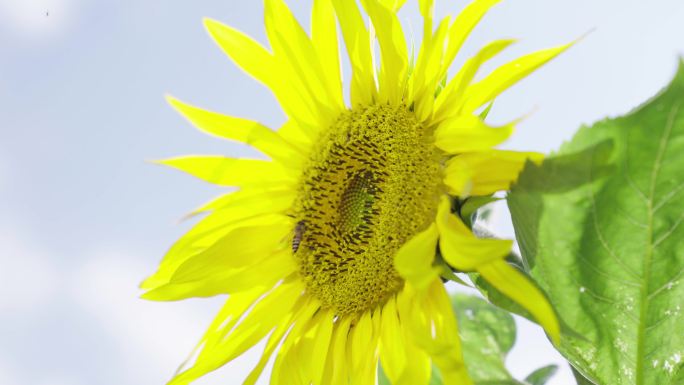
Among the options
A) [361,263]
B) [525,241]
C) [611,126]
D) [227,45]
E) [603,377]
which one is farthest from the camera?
[227,45]

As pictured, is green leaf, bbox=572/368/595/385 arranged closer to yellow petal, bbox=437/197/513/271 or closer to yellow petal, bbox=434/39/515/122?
yellow petal, bbox=437/197/513/271

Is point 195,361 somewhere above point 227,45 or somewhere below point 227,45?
below

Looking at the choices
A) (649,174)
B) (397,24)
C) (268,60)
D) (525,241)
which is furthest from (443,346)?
(268,60)

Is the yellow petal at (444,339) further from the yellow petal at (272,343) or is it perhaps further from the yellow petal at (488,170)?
the yellow petal at (272,343)

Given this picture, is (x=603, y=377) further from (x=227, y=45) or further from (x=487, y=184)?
(x=227, y=45)

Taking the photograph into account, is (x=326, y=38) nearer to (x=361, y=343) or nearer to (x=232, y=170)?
(x=232, y=170)

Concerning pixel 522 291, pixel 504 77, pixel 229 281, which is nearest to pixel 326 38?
pixel 504 77

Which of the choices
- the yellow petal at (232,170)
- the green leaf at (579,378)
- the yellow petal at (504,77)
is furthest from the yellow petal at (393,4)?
the green leaf at (579,378)

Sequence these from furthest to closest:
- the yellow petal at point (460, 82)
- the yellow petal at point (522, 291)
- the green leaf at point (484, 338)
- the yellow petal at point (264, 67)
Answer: the yellow petal at point (264, 67)
the green leaf at point (484, 338)
the yellow petal at point (460, 82)
the yellow petal at point (522, 291)
